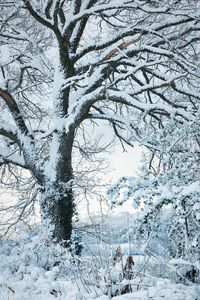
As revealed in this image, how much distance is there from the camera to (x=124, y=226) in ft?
14.5

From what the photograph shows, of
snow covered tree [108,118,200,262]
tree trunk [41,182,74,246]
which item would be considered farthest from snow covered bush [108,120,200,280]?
tree trunk [41,182,74,246]

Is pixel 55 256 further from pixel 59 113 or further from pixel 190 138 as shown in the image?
pixel 59 113

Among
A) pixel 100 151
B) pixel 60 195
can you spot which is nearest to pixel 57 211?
pixel 60 195

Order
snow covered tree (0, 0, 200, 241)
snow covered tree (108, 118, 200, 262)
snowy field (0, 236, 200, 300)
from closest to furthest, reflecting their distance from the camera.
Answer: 1. snowy field (0, 236, 200, 300)
2. snow covered tree (108, 118, 200, 262)
3. snow covered tree (0, 0, 200, 241)

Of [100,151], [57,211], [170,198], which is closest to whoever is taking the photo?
[170,198]

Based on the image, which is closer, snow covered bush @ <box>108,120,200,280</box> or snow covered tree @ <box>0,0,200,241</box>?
snow covered bush @ <box>108,120,200,280</box>

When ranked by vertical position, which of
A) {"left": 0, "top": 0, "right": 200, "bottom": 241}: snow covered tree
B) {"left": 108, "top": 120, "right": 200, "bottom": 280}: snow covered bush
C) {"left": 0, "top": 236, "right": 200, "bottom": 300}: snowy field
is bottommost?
{"left": 0, "top": 236, "right": 200, "bottom": 300}: snowy field

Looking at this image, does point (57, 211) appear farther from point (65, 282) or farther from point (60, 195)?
point (65, 282)

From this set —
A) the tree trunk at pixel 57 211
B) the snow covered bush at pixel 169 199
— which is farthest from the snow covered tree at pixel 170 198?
the tree trunk at pixel 57 211

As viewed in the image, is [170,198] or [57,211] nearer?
[170,198]

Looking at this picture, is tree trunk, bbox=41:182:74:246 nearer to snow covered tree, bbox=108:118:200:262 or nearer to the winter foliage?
the winter foliage

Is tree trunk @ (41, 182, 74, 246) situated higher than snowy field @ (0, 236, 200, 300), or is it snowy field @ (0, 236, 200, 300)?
tree trunk @ (41, 182, 74, 246)

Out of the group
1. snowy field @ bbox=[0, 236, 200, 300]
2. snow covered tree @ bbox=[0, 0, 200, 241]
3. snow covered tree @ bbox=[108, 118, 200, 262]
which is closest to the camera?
snowy field @ bbox=[0, 236, 200, 300]

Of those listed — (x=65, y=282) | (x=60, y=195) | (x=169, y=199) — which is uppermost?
(x=60, y=195)
